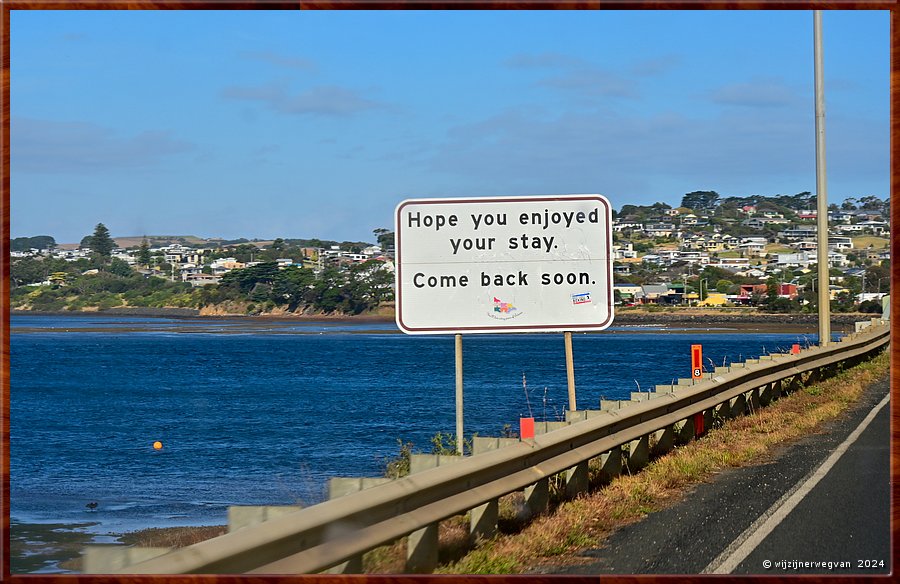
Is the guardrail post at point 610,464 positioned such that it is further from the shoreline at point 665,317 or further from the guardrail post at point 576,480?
the shoreline at point 665,317

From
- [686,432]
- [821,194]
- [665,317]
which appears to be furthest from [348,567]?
[665,317]

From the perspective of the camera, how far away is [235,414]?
44.7 metres

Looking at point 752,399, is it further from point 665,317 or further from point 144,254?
point 665,317

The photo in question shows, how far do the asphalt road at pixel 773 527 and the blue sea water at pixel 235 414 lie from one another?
10.3 ft

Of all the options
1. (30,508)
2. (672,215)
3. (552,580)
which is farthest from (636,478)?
(672,215)

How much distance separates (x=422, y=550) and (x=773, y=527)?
2.87 m

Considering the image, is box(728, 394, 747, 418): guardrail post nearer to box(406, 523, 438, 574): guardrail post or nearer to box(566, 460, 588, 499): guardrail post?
box(566, 460, 588, 499): guardrail post

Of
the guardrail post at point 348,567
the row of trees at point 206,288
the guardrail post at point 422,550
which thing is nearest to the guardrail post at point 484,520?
the guardrail post at point 422,550

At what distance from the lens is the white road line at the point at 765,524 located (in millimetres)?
7002

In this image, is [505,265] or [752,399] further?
[752,399]

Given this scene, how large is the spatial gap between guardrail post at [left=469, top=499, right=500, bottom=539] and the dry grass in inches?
3.4

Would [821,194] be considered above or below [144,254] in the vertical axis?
below

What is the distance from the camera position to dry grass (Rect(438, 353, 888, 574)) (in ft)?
24.4

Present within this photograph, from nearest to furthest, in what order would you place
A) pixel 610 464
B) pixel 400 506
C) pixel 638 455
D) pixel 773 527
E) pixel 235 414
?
1. pixel 400 506
2. pixel 773 527
3. pixel 610 464
4. pixel 638 455
5. pixel 235 414
